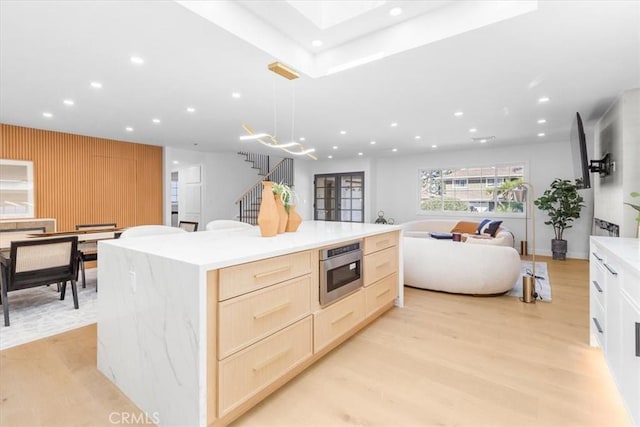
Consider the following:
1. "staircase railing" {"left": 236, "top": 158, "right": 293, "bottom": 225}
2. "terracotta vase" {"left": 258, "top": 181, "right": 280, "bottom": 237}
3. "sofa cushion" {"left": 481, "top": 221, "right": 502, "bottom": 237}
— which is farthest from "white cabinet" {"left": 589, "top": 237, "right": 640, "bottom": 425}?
"staircase railing" {"left": 236, "top": 158, "right": 293, "bottom": 225}

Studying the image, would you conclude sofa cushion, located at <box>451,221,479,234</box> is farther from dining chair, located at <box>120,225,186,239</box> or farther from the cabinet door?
dining chair, located at <box>120,225,186,239</box>

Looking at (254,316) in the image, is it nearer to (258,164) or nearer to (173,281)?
(173,281)

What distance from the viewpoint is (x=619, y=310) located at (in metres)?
1.73

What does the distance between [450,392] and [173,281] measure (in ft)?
5.65

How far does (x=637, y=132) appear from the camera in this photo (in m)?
3.43

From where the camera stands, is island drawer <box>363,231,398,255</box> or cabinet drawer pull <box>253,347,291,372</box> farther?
island drawer <box>363,231,398,255</box>

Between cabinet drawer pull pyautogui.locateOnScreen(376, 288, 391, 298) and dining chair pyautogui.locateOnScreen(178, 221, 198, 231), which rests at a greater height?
dining chair pyautogui.locateOnScreen(178, 221, 198, 231)

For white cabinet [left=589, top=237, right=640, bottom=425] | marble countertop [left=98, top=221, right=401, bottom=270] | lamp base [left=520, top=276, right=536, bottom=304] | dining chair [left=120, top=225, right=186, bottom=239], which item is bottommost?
lamp base [left=520, top=276, right=536, bottom=304]

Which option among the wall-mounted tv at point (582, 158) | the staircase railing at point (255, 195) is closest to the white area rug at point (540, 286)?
the wall-mounted tv at point (582, 158)

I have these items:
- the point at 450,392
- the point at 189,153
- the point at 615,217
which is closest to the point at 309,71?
the point at 450,392

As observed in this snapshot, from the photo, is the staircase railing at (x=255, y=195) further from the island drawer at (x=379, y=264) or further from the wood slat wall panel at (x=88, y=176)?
the island drawer at (x=379, y=264)

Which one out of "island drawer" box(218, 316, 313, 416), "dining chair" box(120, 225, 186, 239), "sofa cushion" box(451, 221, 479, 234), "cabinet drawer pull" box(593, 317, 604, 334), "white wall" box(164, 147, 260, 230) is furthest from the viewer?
"white wall" box(164, 147, 260, 230)

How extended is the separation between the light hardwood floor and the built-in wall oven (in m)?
0.47

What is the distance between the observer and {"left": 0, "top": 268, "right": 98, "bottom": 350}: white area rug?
9.01ft
